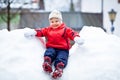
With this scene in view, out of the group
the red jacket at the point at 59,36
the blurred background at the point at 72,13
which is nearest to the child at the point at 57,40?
the red jacket at the point at 59,36

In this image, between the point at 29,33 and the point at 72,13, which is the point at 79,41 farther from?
the point at 72,13

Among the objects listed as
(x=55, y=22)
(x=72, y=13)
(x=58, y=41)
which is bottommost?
(x=72, y=13)

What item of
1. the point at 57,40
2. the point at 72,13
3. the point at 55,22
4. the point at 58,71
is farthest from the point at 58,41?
the point at 72,13

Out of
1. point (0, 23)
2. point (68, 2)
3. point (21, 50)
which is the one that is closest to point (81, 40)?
point (21, 50)

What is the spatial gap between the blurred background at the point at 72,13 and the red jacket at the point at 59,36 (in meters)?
17.6

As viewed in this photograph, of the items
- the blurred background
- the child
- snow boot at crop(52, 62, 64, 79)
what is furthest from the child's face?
the blurred background

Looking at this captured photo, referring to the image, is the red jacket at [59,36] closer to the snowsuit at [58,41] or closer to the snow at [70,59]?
the snowsuit at [58,41]

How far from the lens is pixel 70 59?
443 centimetres

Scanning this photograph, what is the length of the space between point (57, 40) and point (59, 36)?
0.05 m

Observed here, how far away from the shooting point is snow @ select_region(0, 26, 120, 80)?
13.6ft

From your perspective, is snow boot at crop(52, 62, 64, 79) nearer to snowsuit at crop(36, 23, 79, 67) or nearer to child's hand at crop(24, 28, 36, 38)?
snowsuit at crop(36, 23, 79, 67)

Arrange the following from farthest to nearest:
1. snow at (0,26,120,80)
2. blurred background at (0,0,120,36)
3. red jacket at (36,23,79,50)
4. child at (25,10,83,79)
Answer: blurred background at (0,0,120,36) → red jacket at (36,23,79,50) → child at (25,10,83,79) → snow at (0,26,120,80)

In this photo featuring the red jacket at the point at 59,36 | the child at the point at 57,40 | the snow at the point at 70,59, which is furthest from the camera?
the red jacket at the point at 59,36

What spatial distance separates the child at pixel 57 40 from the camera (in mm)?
4348
